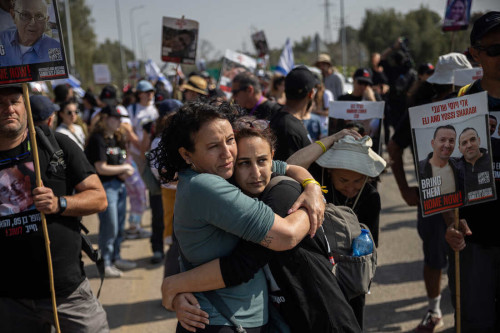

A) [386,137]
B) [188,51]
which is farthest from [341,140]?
[386,137]

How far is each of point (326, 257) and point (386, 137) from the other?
827 centimetres

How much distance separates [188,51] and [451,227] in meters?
4.83

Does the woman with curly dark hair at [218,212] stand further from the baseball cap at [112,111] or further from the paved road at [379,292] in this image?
the baseball cap at [112,111]

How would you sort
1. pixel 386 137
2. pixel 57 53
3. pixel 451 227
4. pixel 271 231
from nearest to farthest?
1. pixel 271 231
2. pixel 57 53
3. pixel 451 227
4. pixel 386 137

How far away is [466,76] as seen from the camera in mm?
4418

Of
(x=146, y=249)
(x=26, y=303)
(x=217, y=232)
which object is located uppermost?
(x=217, y=232)

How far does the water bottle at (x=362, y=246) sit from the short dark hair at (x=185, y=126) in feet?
2.75

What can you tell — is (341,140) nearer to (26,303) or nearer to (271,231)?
(271,231)

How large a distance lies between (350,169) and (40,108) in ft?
8.61

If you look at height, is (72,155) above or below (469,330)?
above

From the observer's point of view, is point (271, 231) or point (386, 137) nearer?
point (271, 231)

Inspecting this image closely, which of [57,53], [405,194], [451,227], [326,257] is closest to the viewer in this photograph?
[326,257]

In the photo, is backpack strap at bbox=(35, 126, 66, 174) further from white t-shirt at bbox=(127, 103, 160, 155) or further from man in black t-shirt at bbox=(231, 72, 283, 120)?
white t-shirt at bbox=(127, 103, 160, 155)

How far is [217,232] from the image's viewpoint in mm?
1969
